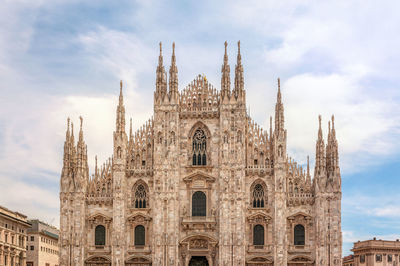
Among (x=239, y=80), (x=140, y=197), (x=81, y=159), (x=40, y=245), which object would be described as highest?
(x=239, y=80)

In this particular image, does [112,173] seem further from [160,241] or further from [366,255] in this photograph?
[366,255]

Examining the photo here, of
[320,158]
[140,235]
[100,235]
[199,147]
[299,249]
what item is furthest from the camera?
[199,147]

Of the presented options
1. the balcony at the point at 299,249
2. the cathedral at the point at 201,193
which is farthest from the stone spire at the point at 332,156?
the balcony at the point at 299,249

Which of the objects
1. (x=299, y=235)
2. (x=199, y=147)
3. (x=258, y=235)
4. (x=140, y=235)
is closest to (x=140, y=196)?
(x=140, y=235)

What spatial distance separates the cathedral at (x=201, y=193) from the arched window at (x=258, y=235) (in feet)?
0.34

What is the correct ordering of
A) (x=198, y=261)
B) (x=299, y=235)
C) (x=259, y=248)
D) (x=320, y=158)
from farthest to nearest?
(x=198, y=261) < (x=320, y=158) < (x=299, y=235) < (x=259, y=248)

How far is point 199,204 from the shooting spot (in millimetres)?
64375

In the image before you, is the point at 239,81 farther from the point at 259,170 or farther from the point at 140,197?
the point at 140,197

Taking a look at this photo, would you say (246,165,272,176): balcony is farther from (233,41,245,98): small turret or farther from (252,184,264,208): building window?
(233,41,245,98): small turret

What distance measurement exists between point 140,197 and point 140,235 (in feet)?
13.2

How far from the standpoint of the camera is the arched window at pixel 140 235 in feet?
→ 210

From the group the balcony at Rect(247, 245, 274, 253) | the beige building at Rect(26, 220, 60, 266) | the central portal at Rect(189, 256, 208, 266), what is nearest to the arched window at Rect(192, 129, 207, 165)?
the central portal at Rect(189, 256, 208, 266)

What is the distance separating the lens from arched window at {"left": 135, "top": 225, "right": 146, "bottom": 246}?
210 ft

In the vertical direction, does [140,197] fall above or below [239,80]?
below
